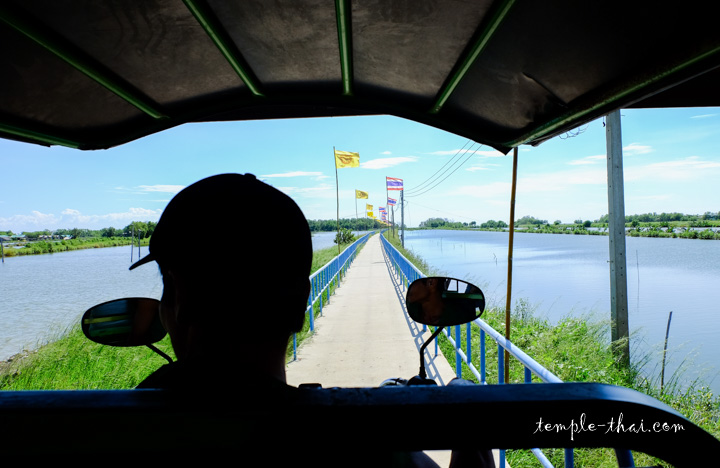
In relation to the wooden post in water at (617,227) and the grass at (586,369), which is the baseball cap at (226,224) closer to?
the grass at (586,369)

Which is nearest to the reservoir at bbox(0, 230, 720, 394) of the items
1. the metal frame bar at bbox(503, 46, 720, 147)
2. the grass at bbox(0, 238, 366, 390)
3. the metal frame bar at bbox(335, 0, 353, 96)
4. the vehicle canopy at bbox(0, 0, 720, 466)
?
the grass at bbox(0, 238, 366, 390)

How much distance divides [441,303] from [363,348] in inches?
203

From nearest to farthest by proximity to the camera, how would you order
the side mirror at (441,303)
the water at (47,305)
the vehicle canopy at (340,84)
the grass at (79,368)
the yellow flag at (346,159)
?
the vehicle canopy at (340,84), the side mirror at (441,303), the grass at (79,368), the water at (47,305), the yellow flag at (346,159)

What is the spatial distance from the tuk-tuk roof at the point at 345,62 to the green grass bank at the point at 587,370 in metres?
3.43

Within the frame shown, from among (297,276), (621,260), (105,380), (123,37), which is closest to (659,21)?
(297,276)

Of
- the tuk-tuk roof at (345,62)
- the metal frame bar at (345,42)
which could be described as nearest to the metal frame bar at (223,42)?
the tuk-tuk roof at (345,62)

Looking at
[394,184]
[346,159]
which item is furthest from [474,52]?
[394,184]

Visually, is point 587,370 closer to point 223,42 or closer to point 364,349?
point 364,349

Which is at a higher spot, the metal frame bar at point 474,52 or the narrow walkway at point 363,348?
the metal frame bar at point 474,52

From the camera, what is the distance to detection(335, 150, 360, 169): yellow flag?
61.8ft

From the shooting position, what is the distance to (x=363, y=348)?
6445mm

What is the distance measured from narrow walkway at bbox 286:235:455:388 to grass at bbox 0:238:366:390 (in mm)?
669

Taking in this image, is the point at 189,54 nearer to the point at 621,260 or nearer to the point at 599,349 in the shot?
the point at 621,260

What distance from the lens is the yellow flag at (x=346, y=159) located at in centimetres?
1883
